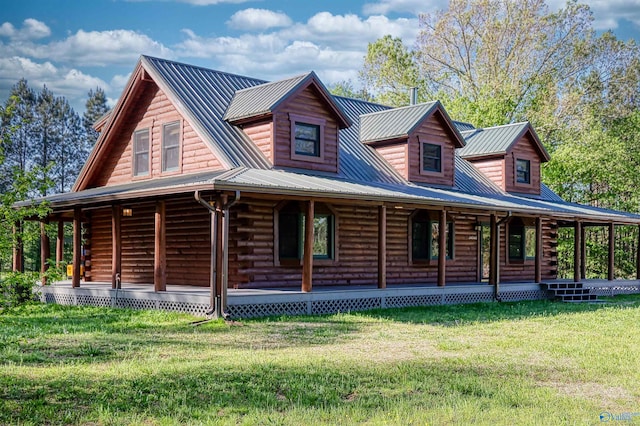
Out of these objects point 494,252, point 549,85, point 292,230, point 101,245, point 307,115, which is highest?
point 549,85

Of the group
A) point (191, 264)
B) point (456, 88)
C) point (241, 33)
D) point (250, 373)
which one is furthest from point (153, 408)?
point (241, 33)

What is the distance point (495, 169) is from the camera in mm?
28250

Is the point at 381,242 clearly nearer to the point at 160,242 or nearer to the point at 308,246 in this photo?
the point at 308,246

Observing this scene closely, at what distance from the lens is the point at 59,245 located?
22.4m

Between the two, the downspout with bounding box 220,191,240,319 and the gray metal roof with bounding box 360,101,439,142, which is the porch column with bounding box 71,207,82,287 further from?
the gray metal roof with bounding box 360,101,439,142

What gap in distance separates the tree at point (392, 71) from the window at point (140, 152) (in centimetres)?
2664

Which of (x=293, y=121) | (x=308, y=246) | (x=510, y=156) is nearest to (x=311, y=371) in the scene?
(x=308, y=246)

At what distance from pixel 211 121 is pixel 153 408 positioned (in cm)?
1337

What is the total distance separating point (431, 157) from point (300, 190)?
31.7 feet

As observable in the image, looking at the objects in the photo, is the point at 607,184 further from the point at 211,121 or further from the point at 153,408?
the point at 153,408

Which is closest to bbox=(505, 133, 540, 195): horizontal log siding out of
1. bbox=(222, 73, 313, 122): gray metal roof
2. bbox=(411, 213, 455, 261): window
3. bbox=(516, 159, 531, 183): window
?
bbox=(516, 159, 531, 183): window

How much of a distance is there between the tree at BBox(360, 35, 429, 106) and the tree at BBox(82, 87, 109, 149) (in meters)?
29.9

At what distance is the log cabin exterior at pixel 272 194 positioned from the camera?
18.0 m

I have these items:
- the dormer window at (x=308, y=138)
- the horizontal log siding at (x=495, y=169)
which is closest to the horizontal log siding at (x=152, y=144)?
the dormer window at (x=308, y=138)
